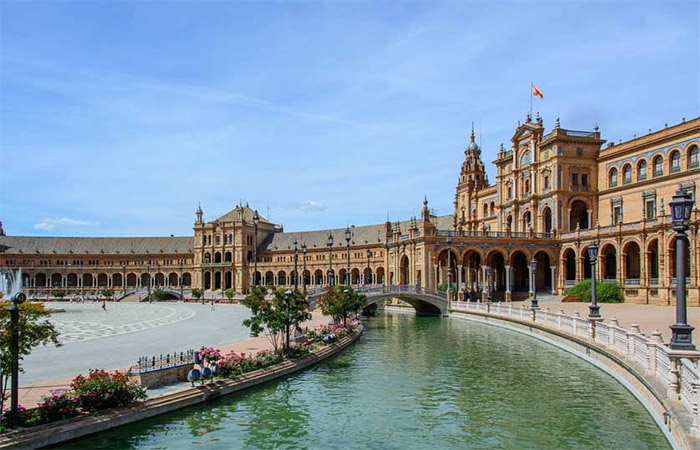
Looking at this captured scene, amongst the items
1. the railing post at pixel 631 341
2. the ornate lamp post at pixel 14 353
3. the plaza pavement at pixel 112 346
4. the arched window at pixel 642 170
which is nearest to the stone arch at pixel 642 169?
the arched window at pixel 642 170

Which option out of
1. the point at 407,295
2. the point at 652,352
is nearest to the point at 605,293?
the point at 407,295

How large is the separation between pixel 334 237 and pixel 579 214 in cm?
5684

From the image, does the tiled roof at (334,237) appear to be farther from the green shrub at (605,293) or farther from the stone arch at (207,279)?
the green shrub at (605,293)

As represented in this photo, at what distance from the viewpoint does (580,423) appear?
701 inches

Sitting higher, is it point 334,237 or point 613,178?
point 613,178

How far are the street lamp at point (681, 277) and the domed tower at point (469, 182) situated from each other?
8157 cm

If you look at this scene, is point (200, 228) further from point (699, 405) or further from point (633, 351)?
point (699, 405)

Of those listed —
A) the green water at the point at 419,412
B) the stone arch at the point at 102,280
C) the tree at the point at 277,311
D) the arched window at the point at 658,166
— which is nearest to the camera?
the green water at the point at 419,412

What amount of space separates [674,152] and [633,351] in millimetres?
50384

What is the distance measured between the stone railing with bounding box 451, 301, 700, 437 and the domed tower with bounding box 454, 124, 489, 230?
59.9m

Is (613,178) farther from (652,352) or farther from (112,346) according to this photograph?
(112,346)

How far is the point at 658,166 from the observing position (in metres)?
66.8

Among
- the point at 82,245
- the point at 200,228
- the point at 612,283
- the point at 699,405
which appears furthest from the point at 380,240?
the point at 699,405

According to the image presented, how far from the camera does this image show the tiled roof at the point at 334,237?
11481cm
